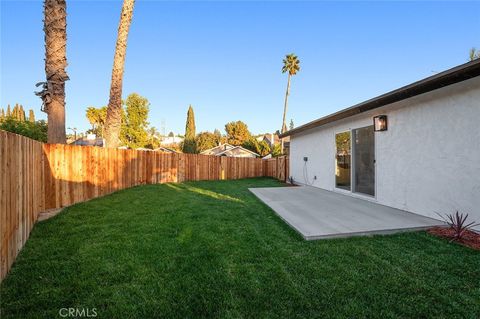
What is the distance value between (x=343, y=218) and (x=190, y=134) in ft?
115

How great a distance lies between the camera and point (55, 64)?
5.61 meters

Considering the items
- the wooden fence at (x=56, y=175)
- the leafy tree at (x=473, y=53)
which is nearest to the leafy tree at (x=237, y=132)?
the wooden fence at (x=56, y=175)

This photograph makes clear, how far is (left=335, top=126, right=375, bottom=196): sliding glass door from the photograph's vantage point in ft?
21.1

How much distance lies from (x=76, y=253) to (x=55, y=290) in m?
0.88

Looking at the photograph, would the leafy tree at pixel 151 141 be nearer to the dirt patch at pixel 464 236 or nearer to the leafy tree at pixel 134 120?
the leafy tree at pixel 134 120

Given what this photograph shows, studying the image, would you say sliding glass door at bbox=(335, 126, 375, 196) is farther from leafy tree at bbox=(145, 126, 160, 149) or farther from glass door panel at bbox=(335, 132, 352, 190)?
leafy tree at bbox=(145, 126, 160, 149)

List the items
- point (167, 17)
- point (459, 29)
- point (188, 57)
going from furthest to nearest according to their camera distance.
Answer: point (188, 57) < point (167, 17) < point (459, 29)

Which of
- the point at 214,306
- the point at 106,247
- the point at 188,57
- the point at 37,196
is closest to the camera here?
the point at 214,306

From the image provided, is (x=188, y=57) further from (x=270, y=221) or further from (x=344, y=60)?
(x=270, y=221)

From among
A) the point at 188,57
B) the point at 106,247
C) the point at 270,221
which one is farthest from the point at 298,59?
the point at 106,247

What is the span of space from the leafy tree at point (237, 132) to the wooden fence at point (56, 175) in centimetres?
3226

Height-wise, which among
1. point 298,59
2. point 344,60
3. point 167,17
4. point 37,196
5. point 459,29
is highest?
point 298,59

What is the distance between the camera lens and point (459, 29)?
8.36m

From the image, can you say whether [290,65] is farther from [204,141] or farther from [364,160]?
[204,141]
